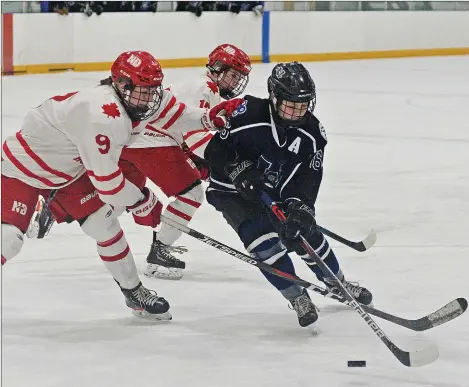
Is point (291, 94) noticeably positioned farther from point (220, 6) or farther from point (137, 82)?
point (220, 6)

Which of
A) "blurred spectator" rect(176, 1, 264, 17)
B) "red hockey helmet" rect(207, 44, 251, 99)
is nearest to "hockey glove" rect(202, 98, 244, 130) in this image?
"red hockey helmet" rect(207, 44, 251, 99)

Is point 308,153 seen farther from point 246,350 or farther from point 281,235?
point 246,350

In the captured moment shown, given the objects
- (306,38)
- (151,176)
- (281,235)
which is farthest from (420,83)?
(281,235)

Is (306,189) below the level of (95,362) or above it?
above

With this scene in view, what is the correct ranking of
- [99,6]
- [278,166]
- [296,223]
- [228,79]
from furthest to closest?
[99,6], [228,79], [278,166], [296,223]

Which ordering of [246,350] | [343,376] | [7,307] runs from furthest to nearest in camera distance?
[7,307], [246,350], [343,376]

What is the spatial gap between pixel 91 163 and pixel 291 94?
0.62m

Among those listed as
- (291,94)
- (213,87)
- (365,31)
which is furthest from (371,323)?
(365,31)

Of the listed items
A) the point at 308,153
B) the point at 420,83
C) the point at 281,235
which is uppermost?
the point at 308,153

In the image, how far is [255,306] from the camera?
3.57 m

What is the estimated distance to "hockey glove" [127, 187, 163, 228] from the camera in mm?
3377

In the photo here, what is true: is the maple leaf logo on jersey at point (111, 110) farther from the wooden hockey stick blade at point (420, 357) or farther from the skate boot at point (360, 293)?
the wooden hockey stick blade at point (420, 357)

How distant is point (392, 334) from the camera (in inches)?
129

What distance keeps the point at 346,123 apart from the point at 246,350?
471cm
